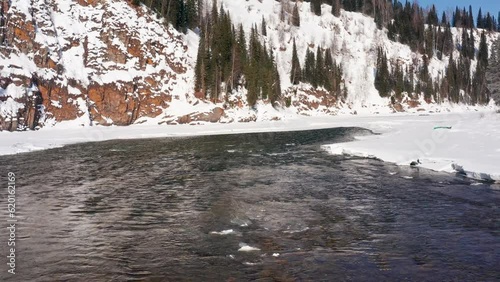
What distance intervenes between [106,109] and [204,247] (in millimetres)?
56196

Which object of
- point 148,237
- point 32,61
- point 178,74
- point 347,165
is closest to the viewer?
point 148,237

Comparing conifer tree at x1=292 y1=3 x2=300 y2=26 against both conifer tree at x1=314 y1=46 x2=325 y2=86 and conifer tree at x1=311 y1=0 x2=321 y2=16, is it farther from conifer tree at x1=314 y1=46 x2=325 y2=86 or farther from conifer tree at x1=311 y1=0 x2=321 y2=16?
conifer tree at x1=314 y1=46 x2=325 y2=86

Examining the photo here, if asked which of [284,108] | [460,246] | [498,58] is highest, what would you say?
[498,58]

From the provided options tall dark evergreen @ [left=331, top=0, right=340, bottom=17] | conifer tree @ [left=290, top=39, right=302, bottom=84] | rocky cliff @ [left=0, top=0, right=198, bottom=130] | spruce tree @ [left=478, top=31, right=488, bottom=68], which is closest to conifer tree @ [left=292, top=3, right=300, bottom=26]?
tall dark evergreen @ [left=331, top=0, right=340, bottom=17]

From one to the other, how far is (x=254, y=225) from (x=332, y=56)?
359 feet

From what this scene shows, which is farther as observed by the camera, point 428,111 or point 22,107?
point 428,111

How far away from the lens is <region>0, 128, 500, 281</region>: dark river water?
28.8 ft

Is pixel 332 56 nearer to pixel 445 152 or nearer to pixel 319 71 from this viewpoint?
pixel 319 71

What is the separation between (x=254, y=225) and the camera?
1223 cm

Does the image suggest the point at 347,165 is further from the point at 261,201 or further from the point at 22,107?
the point at 22,107

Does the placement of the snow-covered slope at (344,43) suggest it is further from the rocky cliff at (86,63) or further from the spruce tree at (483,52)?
the rocky cliff at (86,63)

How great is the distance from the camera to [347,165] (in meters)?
23.9

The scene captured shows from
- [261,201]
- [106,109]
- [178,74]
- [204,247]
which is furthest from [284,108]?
[204,247]

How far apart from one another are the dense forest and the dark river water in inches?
2100
